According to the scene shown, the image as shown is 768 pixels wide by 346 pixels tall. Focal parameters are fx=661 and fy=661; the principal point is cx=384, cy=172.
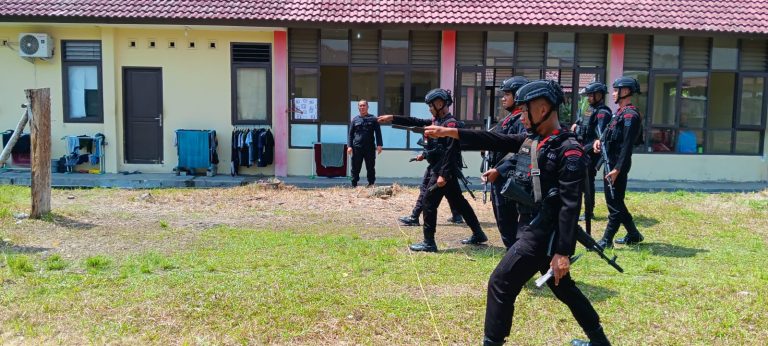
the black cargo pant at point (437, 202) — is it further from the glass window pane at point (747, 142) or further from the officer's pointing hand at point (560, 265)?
the glass window pane at point (747, 142)

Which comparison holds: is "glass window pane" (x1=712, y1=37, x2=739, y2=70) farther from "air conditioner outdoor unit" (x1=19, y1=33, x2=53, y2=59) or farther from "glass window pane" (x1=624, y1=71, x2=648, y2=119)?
"air conditioner outdoor unit" (x1=19, y1=33, x2=53, y2=59)

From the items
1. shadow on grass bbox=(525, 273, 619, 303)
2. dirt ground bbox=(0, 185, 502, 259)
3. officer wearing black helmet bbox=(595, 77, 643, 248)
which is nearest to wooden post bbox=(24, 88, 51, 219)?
dirt ground bbox=(0, 185, 502, 259)

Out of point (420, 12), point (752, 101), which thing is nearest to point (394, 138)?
point (420, 12)

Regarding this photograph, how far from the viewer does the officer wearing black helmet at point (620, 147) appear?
292 inches

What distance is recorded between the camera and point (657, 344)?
4.80m

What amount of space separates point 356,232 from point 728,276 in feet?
14.0

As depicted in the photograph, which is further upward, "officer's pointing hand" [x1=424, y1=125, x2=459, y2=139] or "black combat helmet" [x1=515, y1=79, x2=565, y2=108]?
"black combat helmet" [x1=515, y1=79, x2=565, y2=108]

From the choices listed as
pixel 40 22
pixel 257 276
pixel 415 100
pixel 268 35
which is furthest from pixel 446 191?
pixel 40 22

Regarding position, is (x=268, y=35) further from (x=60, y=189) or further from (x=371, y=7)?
(x=60, y=189)

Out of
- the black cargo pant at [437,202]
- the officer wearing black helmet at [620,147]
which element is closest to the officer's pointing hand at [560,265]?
the black cargo pant at [437,202]

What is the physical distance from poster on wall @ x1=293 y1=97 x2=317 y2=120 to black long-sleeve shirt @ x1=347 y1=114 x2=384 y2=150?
2.59 m

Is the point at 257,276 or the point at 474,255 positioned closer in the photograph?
the point at 257,276

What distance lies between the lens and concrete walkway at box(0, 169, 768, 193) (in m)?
13.5

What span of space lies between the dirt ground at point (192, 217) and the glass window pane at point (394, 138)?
8.17 ft
